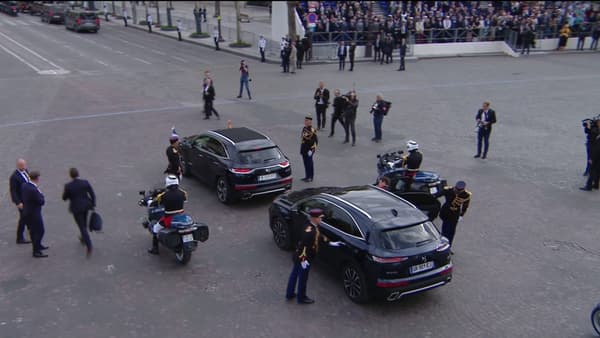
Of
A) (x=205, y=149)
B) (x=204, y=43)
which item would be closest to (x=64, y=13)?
(x=204, y=43)

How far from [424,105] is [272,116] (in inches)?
256

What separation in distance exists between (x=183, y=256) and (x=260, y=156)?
146 inches

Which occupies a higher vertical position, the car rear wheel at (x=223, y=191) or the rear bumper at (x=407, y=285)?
the rear bumper at (x=407, y=285)

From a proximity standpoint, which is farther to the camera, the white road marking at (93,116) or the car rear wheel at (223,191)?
the white road marking at (93,116)

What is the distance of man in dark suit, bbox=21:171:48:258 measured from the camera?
9820mm

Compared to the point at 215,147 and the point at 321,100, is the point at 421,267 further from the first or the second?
the point at 321,100

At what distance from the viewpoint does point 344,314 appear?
8.43 meters

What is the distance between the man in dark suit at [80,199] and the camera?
9852 mm

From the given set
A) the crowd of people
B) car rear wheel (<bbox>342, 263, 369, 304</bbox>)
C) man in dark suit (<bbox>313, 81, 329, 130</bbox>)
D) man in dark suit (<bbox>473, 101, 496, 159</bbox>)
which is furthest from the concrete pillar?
car rear wheel (<bbox>342, 263, 369, 304</bbox>)

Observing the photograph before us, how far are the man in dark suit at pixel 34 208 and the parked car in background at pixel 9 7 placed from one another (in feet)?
201

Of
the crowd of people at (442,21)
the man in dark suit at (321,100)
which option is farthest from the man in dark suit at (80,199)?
the crowd of people at (442,21)

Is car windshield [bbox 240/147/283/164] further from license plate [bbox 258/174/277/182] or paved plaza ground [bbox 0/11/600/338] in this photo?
paved plaza ground [bbox 0/11/600/338]

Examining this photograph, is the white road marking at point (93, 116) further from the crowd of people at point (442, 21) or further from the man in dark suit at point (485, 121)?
the crowd of people at point (442, 21)

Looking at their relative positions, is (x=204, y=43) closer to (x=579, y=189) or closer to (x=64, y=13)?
(x=64, y=13)
